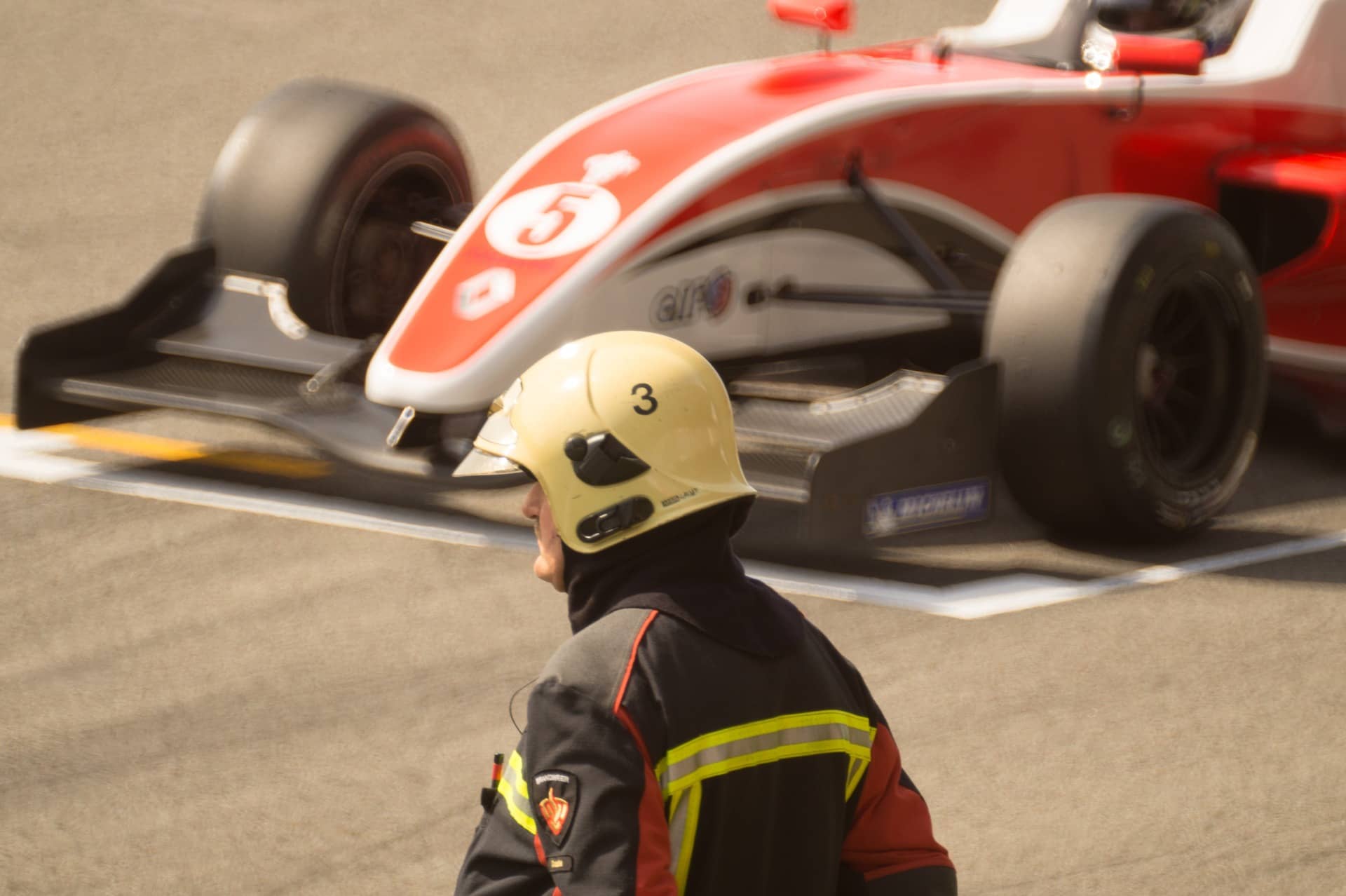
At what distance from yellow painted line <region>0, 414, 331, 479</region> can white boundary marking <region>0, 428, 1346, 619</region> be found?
0.08 metres

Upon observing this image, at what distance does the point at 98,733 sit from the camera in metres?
5.00

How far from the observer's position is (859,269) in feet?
22.4

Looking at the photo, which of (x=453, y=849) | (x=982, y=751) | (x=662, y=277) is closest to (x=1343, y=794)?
(x=982, y=751)

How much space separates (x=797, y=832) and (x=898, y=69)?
16.2ft

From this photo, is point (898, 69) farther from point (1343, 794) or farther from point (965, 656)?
point (1343, 794)

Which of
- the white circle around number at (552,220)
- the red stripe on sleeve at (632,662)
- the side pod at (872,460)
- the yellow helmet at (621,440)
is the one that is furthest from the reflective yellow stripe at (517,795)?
the white circle around number at (552,220)

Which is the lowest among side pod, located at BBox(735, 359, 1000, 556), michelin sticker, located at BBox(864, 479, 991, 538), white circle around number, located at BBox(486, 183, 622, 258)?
michelin sticker, located at BBox(864, 479, 991, 538)

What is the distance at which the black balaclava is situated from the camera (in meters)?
2.52

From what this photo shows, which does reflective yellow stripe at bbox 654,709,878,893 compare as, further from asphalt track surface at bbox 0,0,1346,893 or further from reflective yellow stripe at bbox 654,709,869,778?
asphalt track surface at bbox 0,0,1346,893

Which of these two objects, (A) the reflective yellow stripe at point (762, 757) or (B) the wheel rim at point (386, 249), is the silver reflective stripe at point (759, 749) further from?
(B) the wheel rim at point (386, 249)

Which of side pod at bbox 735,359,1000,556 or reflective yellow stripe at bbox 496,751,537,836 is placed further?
side pod at bbox 735,359,1000,556

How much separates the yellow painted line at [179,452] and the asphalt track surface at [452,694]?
42 mm

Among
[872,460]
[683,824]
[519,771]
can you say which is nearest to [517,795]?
[519,771]

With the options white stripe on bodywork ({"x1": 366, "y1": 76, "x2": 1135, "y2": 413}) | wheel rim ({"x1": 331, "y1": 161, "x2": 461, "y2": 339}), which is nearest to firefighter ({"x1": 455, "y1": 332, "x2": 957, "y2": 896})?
white stripe on bodywork ({"x1": 366, "y1": 76, "x2": 1135, "y2": 413})
